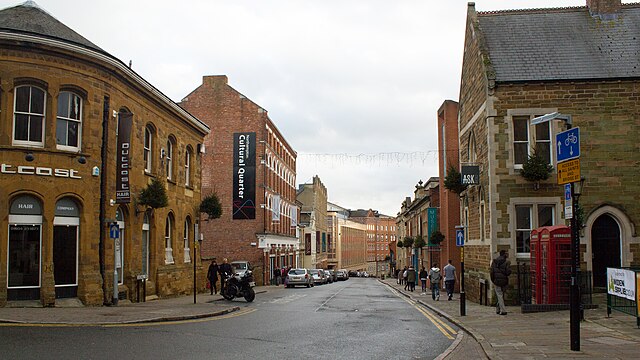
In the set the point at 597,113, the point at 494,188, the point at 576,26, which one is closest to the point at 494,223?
the point at 494,188

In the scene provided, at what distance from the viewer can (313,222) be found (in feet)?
287

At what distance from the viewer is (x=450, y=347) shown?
473 inches

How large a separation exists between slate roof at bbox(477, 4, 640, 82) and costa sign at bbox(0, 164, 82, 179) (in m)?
14.9

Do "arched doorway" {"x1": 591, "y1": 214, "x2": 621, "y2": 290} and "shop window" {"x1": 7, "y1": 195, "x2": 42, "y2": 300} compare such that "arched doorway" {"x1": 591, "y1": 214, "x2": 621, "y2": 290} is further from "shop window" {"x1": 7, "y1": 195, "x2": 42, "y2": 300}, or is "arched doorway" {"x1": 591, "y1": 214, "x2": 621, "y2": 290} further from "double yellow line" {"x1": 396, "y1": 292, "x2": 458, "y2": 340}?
"shop window" {"x1": 7, "y1": 195, "x2": 42, "y2": 300}

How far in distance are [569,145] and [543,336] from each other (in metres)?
4.34

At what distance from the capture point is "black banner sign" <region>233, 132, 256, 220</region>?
48969mm

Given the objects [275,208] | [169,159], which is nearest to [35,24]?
[169,159]

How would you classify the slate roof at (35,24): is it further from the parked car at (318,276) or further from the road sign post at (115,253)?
the parked car at (318,276)

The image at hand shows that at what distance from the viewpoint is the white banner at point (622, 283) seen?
14.0 metres

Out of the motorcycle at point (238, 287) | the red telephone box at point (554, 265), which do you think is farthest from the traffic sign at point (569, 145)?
the motorcycle at point (238, 287)

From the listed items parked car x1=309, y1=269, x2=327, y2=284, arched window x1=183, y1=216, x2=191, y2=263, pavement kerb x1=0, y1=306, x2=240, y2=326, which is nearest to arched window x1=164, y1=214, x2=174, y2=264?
arched window x1=183, y1=216, x2=191, y2=263

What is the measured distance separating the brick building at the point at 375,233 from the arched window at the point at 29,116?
143415 mm

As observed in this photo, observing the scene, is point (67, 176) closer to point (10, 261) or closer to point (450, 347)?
point (10, 261)

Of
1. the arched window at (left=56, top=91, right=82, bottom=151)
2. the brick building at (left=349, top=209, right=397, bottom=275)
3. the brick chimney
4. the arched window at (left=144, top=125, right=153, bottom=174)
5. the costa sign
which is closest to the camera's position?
the costa sign
